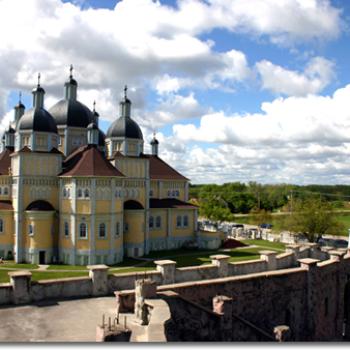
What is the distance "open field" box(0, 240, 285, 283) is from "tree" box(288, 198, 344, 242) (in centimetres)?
352

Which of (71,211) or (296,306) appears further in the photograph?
(71,211)

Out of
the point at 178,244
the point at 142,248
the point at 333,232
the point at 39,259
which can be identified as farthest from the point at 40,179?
the point at 333,232

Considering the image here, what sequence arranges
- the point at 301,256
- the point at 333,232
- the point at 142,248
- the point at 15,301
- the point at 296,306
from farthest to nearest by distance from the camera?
1. the point at 333,232
2. the point at 142,248
3. the point at 301,256
4. the point at 296,306
5. the point at 15,301

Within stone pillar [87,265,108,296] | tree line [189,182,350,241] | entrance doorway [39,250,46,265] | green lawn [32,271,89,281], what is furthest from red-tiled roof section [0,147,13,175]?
tree line [189,182,350,241]

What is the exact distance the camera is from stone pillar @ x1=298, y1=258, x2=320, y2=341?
20875 mm

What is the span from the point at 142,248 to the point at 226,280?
16.8 metres

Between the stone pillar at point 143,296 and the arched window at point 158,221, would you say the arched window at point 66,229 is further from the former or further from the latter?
the stone pillar at point 143,296

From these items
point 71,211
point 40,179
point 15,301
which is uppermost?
point 40,179

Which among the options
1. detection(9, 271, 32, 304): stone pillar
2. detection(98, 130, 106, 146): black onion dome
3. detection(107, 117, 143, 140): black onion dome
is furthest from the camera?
detection(98, 130, 106, 146): black onion dome

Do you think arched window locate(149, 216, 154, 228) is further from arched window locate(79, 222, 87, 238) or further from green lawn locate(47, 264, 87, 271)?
green lawn locate(47, 264, 87, 271)

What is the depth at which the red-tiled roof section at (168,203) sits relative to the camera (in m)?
37.6

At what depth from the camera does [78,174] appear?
30.3 meters

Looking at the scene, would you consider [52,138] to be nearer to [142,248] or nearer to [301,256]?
[142,248]

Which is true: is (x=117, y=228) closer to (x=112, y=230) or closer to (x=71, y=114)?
(x=112, y=230)
